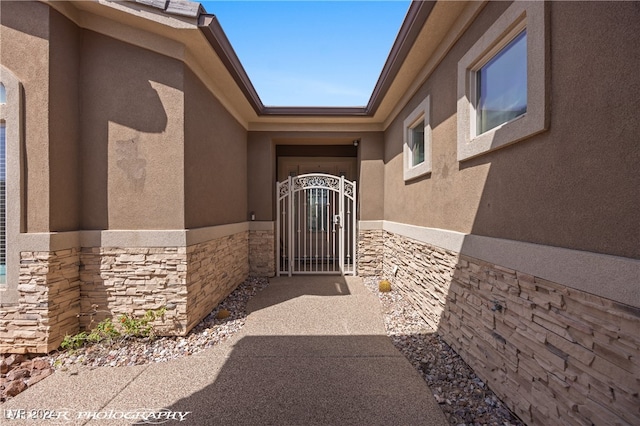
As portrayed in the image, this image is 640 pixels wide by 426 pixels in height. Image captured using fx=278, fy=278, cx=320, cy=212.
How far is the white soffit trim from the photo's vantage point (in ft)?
4.96

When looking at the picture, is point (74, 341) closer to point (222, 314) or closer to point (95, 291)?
point (95, 291)

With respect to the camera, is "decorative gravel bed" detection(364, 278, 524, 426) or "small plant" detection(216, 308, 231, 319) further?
"small plant" detection(216, 308, 231, 319)

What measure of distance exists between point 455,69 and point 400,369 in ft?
11.7

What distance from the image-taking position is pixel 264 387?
108 inches

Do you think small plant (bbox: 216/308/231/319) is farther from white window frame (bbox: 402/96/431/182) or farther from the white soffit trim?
white window frame (bbox: 402/96/431/182)

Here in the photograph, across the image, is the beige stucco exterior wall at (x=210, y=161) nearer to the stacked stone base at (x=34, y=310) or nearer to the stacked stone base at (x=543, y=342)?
the stacked stone base at (x=34, y=310)

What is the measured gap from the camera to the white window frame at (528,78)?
6.76ft

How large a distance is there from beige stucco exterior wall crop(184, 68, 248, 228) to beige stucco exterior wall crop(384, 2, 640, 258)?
3624 mm

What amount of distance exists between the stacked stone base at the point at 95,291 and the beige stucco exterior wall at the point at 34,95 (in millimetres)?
600

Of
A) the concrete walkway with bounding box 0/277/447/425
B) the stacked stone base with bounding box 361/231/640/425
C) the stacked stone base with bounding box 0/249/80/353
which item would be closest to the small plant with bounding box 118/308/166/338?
the concrete walkway with bounding box 0/277/447/425

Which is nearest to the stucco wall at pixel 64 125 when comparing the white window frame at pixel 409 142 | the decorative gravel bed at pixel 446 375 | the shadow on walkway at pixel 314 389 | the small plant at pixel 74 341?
the small plant at pixel 74 341

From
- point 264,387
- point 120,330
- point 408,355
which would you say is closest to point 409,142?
point 408,355

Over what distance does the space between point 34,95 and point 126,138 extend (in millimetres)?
1007

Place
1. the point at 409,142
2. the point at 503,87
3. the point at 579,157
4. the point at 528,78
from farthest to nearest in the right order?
1. the point at 409,142
2. the point at 503,87
3. the point at 528,78
4. the point at 579,157
